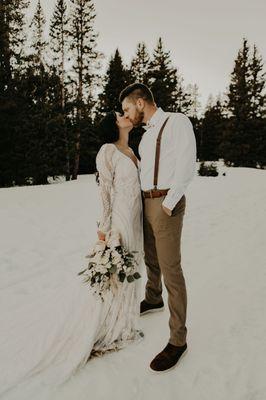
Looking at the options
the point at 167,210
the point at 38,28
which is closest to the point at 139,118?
the point at 167,210

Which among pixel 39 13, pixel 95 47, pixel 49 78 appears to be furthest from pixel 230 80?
pixel 49 78

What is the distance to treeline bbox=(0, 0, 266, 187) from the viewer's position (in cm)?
1859

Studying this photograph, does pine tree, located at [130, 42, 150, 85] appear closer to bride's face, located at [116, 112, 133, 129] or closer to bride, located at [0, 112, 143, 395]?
bride's face, located at [116, 112, 133, 129]

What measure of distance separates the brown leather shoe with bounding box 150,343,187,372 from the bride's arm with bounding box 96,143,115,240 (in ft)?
3.79

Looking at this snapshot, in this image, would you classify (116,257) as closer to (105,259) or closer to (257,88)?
(105,259)

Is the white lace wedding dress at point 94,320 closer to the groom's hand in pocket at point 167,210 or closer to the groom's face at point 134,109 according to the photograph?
the groom's face at point 134,109

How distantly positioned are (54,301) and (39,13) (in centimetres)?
2967

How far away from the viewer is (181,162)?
3.00m

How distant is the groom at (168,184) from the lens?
9.89 feet

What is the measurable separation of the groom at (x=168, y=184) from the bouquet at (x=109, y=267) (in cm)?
32

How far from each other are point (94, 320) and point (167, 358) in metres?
0.71

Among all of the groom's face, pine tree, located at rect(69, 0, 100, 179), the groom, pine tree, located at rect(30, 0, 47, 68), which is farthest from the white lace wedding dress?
pine tree, located at rect(30, 0, 47, 68)

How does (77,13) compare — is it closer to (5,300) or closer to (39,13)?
(39,13)

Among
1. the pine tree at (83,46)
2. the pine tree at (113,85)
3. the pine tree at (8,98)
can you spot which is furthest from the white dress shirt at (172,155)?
the pine tree at (113,85)
